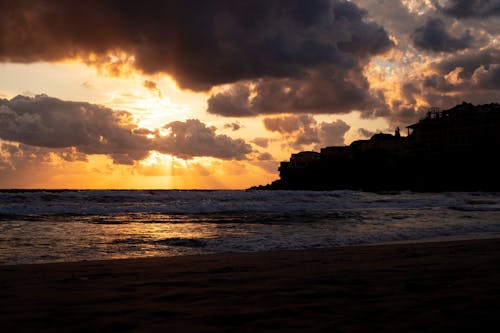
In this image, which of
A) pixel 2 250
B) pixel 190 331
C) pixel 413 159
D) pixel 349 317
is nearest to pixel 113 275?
pixel 190 331

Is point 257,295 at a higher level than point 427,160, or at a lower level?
lower

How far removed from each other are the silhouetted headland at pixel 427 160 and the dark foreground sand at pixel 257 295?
282ft

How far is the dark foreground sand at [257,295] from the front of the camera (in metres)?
4.12

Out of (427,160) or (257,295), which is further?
(427,160)

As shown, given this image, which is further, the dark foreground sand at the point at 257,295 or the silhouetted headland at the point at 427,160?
the silhouetted headland at the point at 427,160

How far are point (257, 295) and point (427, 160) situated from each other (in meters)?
96.4

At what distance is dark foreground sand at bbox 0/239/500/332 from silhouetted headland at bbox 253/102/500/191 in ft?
282

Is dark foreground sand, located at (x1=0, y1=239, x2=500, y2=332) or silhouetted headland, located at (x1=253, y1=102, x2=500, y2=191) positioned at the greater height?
silhouetted headland, located at (x1=253, y1=102, x2=500, y2=191)

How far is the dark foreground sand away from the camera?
4.12m

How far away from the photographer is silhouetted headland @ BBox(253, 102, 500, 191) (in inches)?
3413

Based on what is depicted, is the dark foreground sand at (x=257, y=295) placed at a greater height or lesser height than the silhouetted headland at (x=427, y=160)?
lesser

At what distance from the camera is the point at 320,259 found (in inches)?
352

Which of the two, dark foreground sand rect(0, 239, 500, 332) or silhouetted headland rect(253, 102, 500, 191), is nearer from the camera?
dark foreground sand rect(0, 239, 500, 332)

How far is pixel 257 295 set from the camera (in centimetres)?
539
